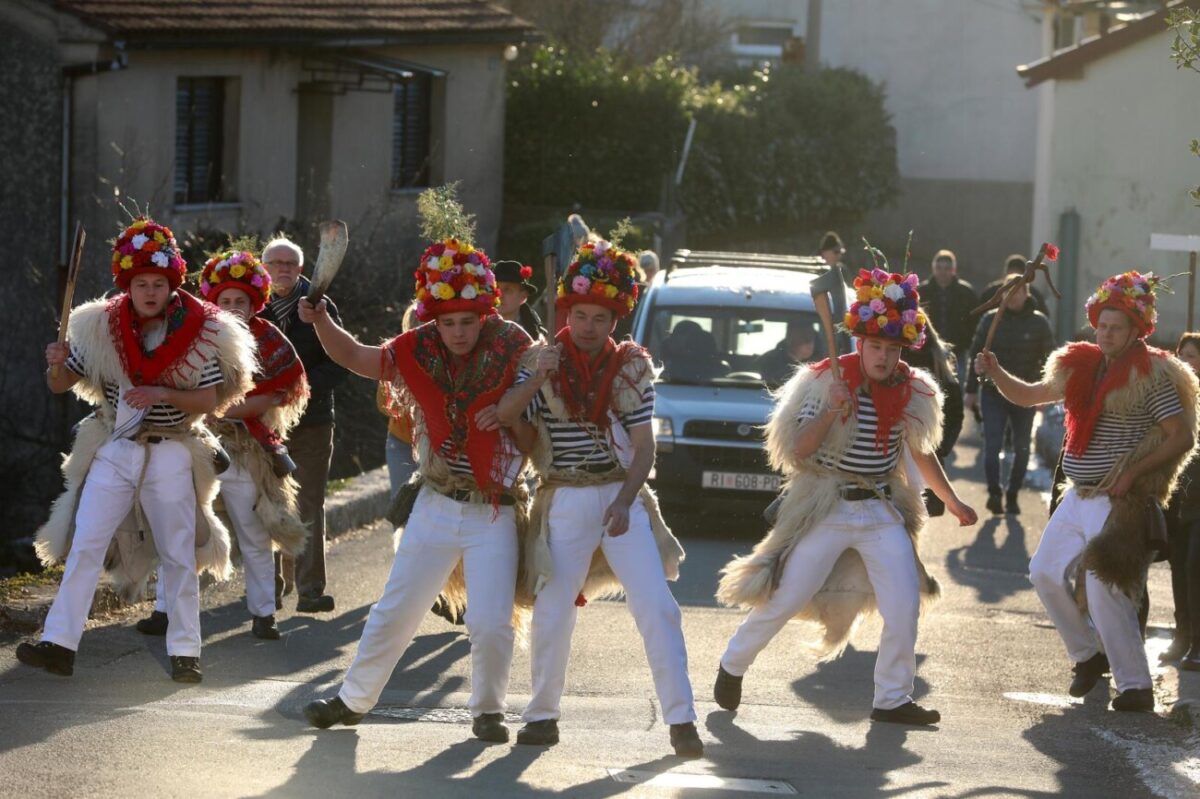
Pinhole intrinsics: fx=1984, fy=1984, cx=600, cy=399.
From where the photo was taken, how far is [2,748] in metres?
7.26

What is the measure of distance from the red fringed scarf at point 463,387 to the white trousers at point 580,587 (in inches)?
13.5

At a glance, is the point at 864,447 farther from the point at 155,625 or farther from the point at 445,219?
the point at 155,625

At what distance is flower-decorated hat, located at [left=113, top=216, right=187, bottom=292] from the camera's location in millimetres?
8715

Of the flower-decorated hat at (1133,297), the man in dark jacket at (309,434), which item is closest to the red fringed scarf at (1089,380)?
the flower-decorated hat at (1133,297)

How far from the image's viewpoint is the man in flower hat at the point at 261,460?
1011 cm

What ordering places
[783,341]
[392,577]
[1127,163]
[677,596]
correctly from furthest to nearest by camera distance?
1. [1127,163]
2. [783,341]
3. [677,596]
4. [392,577]

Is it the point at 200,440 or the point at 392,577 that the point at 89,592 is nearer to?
the point at 200,440

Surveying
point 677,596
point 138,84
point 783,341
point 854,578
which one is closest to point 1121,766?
point 854,578

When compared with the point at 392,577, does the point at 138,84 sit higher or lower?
higher

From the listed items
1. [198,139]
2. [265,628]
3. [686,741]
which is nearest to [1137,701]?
[686,741]

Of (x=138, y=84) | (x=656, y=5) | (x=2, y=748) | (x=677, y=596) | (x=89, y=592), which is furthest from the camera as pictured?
(x=656, y=5)

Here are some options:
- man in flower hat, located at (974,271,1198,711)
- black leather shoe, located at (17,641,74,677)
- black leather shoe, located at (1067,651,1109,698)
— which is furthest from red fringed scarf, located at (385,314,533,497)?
black leather shoe, located at (1067,651,1109,698)

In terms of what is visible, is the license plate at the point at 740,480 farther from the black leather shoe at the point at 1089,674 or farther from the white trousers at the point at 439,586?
the white trousers at the point at 439,586

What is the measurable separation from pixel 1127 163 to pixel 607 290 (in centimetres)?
2020
